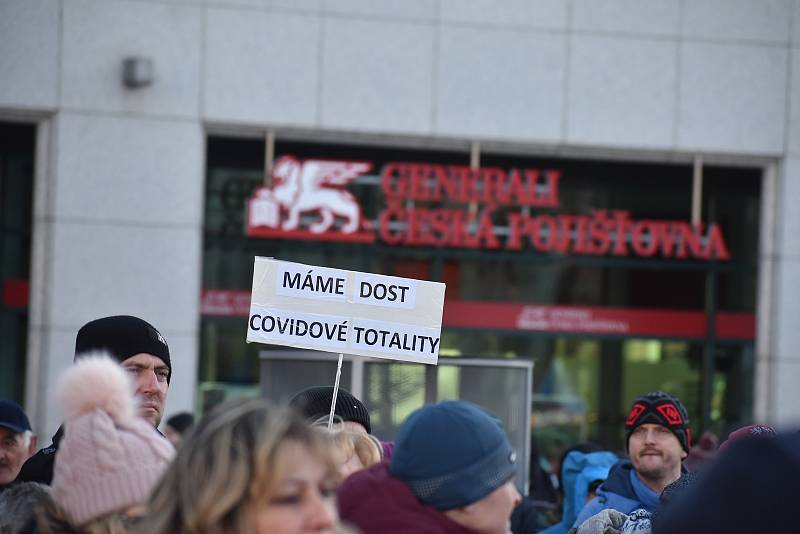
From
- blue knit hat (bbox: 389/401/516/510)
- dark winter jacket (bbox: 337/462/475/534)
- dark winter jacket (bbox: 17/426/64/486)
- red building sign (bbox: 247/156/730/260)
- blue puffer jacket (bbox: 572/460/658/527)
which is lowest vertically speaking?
blue puffer jacket (bbox: 572/460/658/527)

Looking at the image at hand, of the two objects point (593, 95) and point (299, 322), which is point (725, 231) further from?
point (299, 322)

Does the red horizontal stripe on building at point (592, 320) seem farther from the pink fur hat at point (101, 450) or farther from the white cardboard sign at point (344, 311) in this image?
the pink fur hat at point (101, 450)

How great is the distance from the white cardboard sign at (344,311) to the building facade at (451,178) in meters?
7.87

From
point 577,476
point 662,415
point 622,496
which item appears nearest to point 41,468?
point 622,496

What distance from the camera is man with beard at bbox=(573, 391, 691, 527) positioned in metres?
5.98

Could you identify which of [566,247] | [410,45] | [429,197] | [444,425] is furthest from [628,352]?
[444,425]

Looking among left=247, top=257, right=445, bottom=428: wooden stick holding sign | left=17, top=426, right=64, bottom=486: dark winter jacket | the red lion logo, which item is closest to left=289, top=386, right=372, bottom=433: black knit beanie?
left=247, top=257, right=445, bottom=428: wooden stick holding sign

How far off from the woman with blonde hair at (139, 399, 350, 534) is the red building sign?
11813 millimetres

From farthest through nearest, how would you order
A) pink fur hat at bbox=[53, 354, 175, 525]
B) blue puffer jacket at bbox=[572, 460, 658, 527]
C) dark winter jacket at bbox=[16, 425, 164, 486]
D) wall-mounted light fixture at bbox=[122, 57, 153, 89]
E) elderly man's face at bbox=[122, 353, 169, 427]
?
wall-mounted light fixture at bbox=[122, 57, 153, 89]
blue puffer jacket at bbox=[572, 460, 658, 527]
elderly man's face at bbox=[122, 353, 169, 427]
dark winter jacket at bbox=[16, 425, 164, 486]
pink fur hat at bbox=[53, 354, 175, 525]

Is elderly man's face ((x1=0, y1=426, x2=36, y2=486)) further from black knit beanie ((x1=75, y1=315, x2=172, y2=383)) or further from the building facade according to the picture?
the building facade

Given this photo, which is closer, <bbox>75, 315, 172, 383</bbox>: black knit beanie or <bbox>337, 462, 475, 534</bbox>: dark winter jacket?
<bbox>337, 462, 475, 534</bbox>: dark winter jacket

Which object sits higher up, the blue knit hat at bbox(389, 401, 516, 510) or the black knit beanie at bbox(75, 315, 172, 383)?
the black knit beanie at bbox(75, 315, 172, 383)

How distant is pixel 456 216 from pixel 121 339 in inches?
403

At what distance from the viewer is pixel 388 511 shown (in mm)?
3039
